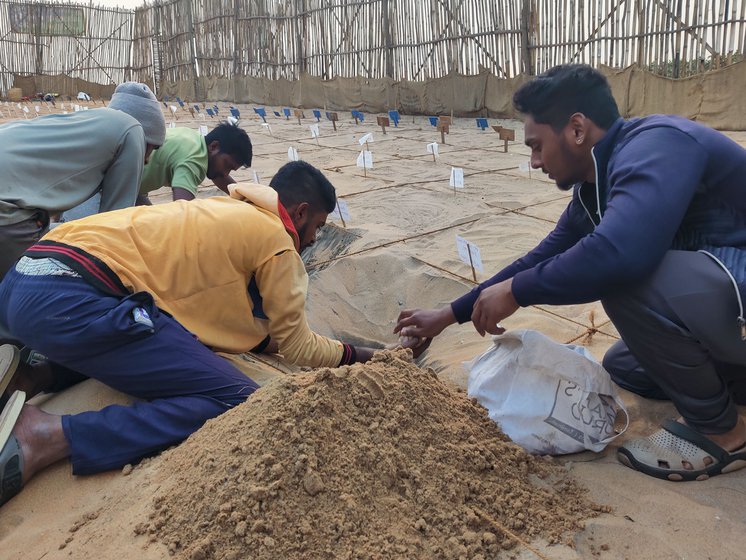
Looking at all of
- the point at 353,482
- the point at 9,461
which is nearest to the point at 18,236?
the point at 9,461

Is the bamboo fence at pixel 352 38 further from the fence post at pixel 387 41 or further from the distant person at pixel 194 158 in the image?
the distant person at pixel 194 158

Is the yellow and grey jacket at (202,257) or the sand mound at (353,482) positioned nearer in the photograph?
the sand mound at (353,482)

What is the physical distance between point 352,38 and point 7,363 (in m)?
12.8

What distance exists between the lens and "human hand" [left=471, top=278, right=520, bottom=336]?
149 cm

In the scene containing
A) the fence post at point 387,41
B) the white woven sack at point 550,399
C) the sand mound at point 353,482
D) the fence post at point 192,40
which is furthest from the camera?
the fence post at point 192,40

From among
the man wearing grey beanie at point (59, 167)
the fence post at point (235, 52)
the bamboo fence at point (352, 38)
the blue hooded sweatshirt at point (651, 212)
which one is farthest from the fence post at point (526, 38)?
the fence post at point (235, 52)

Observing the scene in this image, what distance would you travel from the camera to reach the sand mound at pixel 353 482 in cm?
120

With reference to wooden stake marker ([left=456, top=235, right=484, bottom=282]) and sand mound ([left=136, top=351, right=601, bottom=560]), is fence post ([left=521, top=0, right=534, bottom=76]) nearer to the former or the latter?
wooden stake marker ([left=456, top=235, right=484, bottom=282])

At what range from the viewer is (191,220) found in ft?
5.97

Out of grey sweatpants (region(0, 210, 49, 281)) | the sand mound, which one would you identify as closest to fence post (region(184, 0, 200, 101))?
grey sweatpants (region(0, 210, 49, 281))

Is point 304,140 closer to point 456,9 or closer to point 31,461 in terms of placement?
point 456,9

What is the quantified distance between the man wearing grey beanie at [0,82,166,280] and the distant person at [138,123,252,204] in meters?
0.59

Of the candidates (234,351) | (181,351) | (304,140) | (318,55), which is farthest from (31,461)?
(318,55)

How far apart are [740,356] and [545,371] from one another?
1.47ft
